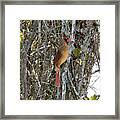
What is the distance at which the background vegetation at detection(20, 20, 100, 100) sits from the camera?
71cm

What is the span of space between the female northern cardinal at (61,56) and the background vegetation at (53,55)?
15 mm

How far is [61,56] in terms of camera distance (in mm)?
713

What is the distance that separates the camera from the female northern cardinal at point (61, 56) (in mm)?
709

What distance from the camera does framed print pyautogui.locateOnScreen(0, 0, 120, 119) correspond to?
27.9 inches

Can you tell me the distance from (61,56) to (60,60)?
18mm

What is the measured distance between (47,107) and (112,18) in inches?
18.4

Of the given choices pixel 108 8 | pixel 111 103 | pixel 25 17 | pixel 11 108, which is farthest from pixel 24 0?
pixel 111 103

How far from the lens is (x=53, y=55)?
710 mm

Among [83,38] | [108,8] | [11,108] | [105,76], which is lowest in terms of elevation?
[11,108]

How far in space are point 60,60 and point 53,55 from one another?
0.12 ft

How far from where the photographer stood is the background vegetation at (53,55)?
709 mm

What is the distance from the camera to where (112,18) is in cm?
71

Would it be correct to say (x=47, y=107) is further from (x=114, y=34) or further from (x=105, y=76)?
(x=114, y=34)

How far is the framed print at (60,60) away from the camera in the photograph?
2.33 ft
